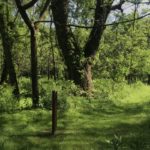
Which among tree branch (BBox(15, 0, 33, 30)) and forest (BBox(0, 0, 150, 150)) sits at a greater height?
tree branch (BBox(15, 0, 33, 30))

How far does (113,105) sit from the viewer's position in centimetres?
1662

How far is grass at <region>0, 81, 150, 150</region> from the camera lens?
974 cm

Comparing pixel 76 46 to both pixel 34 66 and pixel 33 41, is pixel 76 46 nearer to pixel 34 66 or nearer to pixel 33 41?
pixel 34 66

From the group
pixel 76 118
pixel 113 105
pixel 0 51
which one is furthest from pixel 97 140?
pixel 0 51

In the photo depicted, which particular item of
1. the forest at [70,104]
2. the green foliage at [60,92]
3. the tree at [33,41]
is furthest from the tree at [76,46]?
the tree at [33,41]

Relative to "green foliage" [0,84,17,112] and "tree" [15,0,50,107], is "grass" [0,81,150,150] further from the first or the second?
"tree" [15,0,50,107]

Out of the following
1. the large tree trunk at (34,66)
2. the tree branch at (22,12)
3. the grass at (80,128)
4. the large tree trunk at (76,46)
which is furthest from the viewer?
the large tree trunk at (76,46)

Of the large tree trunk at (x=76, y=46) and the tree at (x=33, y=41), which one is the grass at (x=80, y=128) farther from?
the large tree trunk at (x=76, y=46)

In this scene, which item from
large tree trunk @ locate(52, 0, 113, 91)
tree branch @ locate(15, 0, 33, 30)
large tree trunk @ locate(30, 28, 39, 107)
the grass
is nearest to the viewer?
the grass

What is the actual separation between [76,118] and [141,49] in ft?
97.2

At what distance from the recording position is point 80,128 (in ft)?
39.0

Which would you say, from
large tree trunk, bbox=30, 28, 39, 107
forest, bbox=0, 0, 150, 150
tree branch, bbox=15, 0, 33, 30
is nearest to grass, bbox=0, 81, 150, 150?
forest, bbox=0, 0, 150, 150

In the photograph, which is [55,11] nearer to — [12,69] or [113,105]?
[12,69]

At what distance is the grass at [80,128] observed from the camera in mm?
9742
